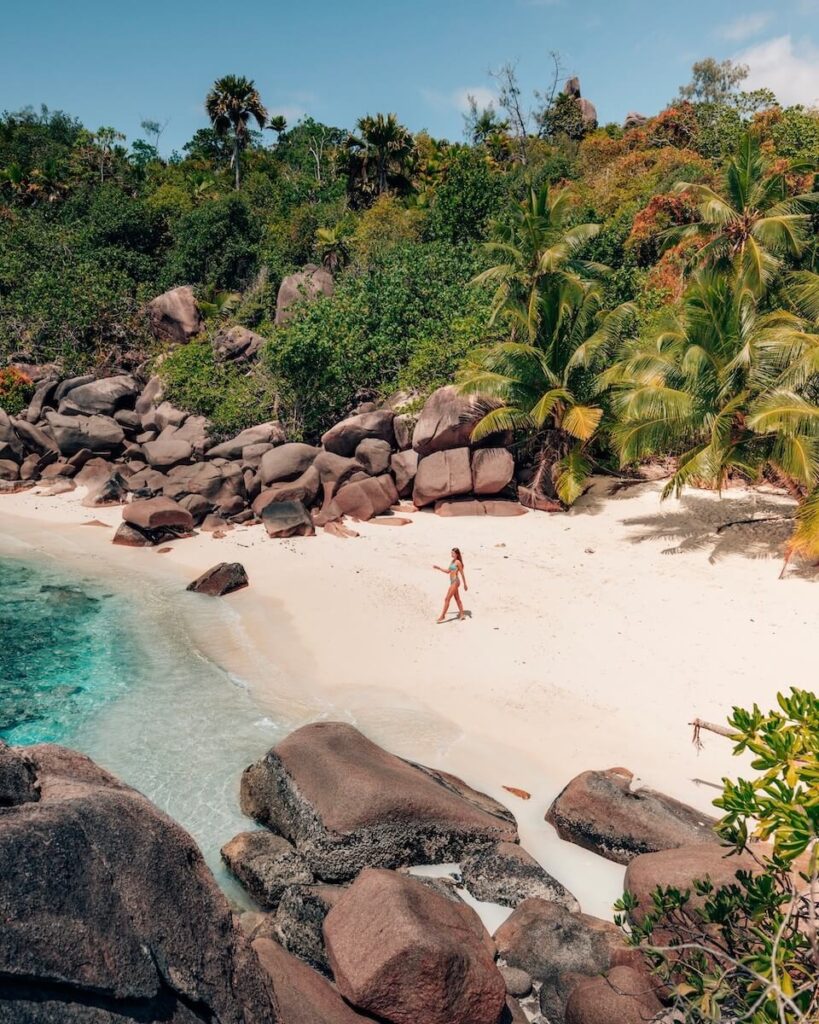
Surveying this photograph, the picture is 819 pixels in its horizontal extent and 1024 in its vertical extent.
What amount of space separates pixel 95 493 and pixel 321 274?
16.3 meters

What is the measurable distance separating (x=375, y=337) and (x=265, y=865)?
72.6 feet

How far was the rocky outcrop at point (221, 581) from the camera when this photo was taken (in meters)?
17.8

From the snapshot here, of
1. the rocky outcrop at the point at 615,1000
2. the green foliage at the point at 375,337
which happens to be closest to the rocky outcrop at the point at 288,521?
the green foliage at the point at 375,337

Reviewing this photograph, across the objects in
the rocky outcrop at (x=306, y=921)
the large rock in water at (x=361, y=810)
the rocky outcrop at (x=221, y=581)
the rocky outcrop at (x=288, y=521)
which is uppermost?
the rocky outcrop at (x=288, y=521)

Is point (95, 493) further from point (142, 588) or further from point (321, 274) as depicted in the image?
point (321, 274)

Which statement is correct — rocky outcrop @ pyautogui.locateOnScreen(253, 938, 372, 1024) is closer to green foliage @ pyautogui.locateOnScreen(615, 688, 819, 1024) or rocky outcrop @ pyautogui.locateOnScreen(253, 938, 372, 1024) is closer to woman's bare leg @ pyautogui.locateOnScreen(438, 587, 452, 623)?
green foliage @ pyautogui.locateOnScreen(615, 688, 819, 1024)

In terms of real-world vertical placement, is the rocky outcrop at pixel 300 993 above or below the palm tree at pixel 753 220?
below

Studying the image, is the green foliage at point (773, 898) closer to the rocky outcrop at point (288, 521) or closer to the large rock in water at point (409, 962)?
the large rock in water at point (409, 962)

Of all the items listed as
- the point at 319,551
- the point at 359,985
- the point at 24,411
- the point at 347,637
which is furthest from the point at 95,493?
the point at 359,985

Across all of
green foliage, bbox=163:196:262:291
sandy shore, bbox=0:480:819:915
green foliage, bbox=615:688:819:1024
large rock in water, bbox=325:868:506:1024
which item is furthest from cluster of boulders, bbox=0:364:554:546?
green foliage, bbox=615:688:819:1024

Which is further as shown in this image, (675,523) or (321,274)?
(321,274)

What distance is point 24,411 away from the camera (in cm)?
3112

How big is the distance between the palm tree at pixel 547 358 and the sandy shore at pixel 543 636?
184 centimetres

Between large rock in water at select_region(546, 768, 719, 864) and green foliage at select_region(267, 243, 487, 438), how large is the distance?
1759 centimetres
